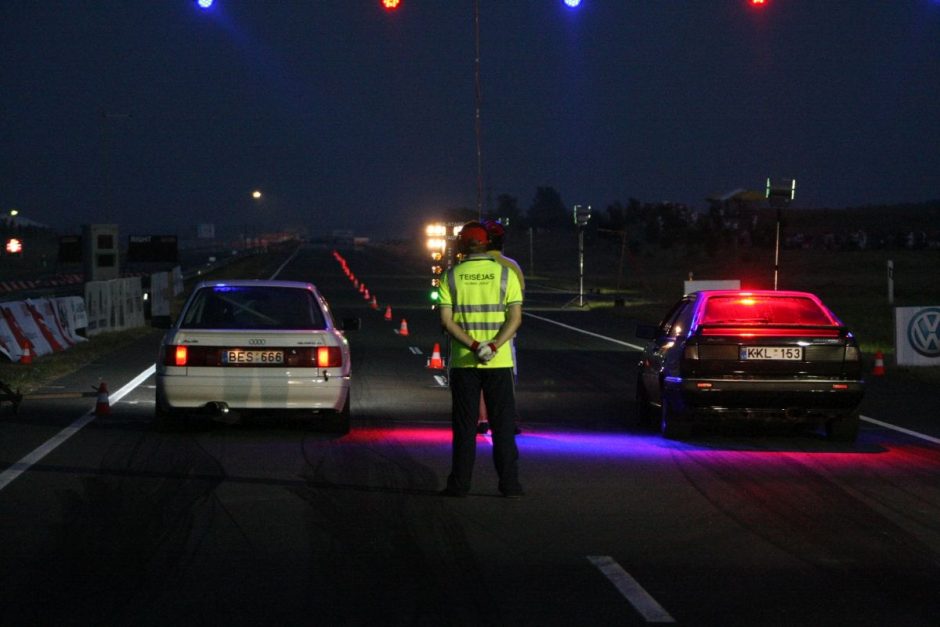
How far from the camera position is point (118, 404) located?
16.6m

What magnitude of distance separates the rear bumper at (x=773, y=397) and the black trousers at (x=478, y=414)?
366cm

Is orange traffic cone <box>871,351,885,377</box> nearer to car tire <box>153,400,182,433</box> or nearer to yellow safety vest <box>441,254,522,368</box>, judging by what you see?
car tire <box>153,400,182,433</box>

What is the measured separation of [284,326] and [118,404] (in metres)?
3.76

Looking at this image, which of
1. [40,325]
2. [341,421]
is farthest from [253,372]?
[40,325]

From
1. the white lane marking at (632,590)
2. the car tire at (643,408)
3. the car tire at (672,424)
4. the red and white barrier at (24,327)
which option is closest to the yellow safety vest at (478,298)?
the white lane marking at (632,590)

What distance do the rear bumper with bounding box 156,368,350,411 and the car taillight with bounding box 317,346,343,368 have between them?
0.41 feet

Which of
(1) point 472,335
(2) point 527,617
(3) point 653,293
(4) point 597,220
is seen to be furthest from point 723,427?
(4) point 597,220

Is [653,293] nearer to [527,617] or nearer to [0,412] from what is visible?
[0,412]

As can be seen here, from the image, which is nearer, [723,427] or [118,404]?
[723,427]

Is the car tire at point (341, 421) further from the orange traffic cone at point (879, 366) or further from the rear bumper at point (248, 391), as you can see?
the orange traffic cone at point (879, 366)

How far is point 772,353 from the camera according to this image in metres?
13.2

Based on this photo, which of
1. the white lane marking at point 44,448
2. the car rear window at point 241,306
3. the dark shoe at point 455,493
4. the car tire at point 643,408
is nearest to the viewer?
the dark shoe at point 455,493

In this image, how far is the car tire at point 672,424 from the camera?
44.6 feet

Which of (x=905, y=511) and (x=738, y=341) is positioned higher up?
(x=738, y=341)
